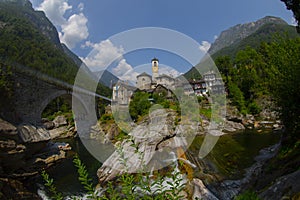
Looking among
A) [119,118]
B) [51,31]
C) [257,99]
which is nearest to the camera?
[119,118]

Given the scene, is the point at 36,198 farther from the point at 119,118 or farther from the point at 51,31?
the point at 51,31

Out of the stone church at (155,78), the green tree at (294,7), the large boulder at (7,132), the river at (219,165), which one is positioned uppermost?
the green tree at (294,7)

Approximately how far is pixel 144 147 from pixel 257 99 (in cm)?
3091

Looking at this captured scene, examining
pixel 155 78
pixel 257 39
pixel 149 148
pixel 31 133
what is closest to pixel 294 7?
pixel 149 148

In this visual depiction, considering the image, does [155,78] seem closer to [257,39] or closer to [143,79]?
[143,79]

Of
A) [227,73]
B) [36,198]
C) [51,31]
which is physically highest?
[51,31]

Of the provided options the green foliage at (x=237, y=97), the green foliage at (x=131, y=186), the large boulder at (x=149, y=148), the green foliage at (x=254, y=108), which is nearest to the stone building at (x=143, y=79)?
the large boulder at (x=149, y=148)

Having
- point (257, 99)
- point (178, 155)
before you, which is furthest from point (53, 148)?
point (257, 99)

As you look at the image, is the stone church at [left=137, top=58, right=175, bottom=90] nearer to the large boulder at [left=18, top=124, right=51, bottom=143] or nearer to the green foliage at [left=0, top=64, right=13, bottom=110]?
the large boulder at [left=18, top=124, right=51, bottom=143]

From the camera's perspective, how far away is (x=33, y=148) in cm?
1412

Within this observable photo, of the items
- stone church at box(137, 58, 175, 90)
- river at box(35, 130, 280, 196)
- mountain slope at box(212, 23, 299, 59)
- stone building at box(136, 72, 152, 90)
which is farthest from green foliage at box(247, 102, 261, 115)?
mountain slope at box(212, 23, 299, 59)

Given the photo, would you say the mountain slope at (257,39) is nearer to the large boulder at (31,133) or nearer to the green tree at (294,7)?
the green tree at (294,7)

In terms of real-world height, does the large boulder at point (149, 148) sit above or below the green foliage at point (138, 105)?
below

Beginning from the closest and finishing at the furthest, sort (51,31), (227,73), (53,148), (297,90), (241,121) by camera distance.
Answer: (297,90), (53,148), (241,121), (227,73), (51,31)
